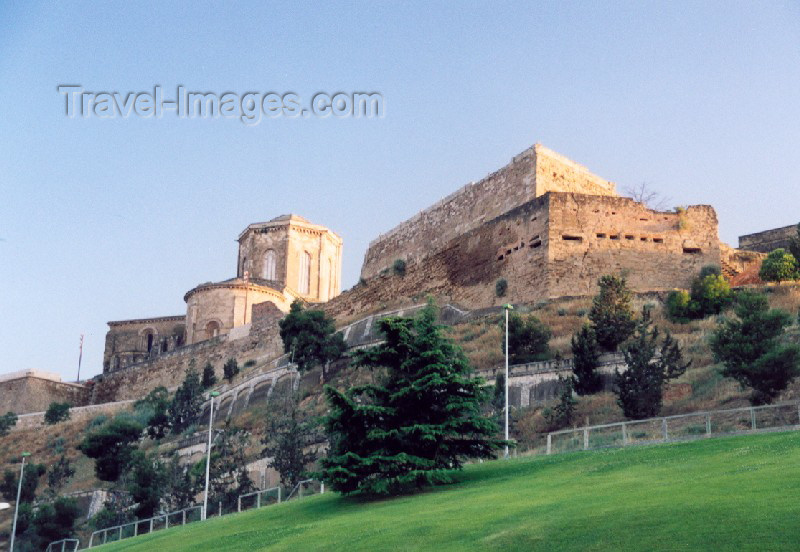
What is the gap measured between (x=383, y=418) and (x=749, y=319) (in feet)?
32.3

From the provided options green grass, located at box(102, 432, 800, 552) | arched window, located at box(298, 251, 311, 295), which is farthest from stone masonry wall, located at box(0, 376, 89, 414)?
green grass, located at box(102, 432, 800, 552)

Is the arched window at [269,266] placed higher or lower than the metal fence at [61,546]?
higher

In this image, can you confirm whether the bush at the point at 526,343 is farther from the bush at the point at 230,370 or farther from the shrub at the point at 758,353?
the bush at the point at 230,370

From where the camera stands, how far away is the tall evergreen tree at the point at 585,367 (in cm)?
3072

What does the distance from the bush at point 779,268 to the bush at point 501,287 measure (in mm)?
9217

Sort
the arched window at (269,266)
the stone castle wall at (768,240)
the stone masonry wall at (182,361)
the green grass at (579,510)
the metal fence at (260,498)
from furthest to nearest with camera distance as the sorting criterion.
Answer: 1. the arched window at (269,266)
2. the stone masonry wall at (182,361)
3. the stone castle wall at (768,240)
4. the metal fence at (260,498)
5. the green grass at (579,510)

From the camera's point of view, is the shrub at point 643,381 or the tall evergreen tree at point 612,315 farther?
the tall evergreen tree at point 612,315

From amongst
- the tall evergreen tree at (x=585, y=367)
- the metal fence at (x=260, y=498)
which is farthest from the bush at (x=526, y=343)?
the metal fence at (x=260, y=498)

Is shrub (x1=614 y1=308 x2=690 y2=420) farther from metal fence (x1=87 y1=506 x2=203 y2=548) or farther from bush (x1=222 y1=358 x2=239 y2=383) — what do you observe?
bush (x1=222 y1=358 x2=239 y2=383)

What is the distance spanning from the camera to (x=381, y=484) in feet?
70.2

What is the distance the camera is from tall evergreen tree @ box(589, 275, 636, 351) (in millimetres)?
33031

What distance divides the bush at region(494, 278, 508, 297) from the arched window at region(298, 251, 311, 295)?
2422 centimetres

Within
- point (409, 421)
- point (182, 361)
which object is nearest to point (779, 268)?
point (409, 421)

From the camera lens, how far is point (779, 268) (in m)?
39.1
